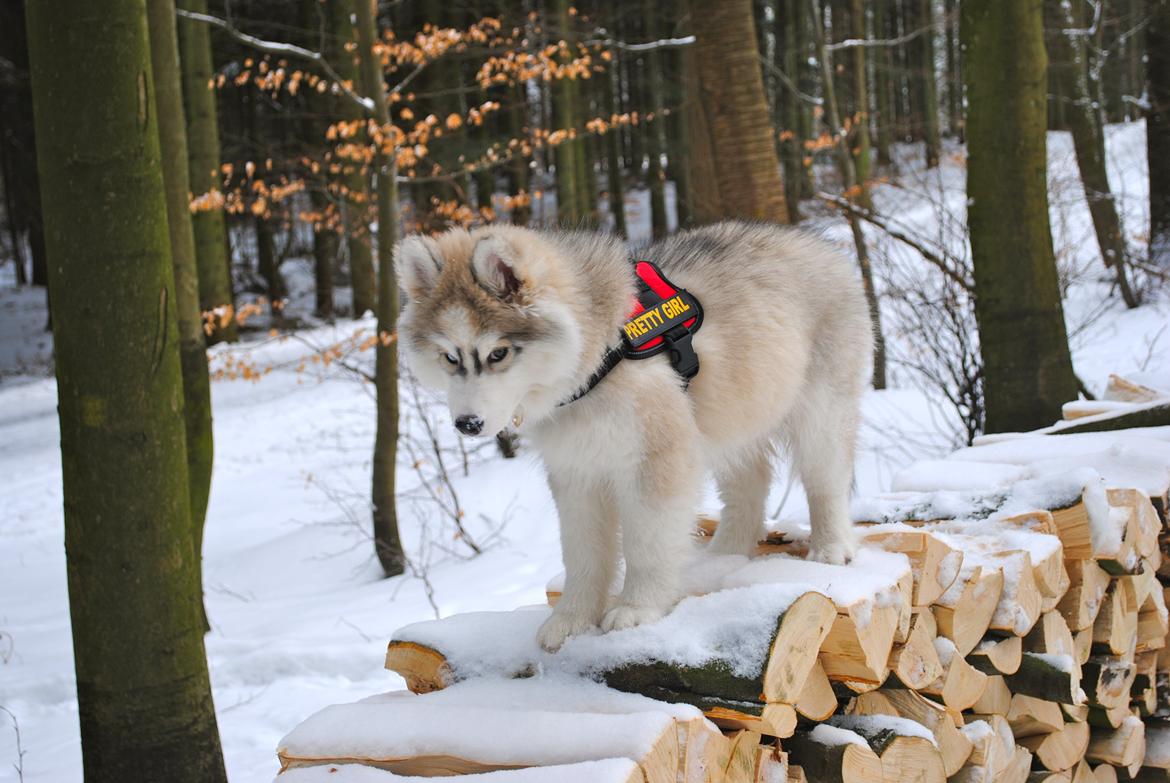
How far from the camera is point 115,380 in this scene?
3.08 m

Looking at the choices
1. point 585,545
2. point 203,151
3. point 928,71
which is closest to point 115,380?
point 585,545

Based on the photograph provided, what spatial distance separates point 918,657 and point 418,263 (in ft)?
6.10

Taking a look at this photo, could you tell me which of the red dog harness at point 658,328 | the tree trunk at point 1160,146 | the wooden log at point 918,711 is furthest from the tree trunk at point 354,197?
the tree trunk at point 1160,146

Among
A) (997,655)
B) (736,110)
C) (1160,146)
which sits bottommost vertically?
(997,655)

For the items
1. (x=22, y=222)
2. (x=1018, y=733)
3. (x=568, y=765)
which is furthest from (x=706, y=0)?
(x=22, y=222)

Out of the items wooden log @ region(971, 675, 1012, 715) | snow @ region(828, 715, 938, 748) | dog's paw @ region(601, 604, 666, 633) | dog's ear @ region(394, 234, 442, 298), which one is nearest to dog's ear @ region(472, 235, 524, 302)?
dog's ear @ region(394, 234, 442, 298)

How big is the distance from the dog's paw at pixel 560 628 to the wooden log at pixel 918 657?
34.6 inches

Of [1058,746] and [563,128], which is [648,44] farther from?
[1058,746]

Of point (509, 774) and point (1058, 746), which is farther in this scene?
point (1058, 746)

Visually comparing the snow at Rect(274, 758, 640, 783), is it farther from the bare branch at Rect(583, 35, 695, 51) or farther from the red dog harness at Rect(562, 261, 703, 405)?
the bare branch at Rect(583, 35, 695, 51)

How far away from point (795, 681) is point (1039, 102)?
4531 mm

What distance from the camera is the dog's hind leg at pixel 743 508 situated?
364cm

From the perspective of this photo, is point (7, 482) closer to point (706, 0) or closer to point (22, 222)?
point (706, 0)

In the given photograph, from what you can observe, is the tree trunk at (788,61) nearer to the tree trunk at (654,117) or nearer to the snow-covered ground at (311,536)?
the tree trunk at (654,117)
